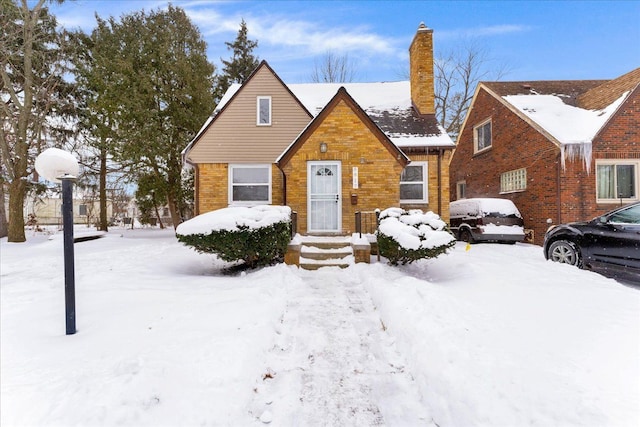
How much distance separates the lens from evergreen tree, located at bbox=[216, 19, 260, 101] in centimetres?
2878

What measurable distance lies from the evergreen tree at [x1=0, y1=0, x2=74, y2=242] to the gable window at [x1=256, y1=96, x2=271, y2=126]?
1072 centimetres

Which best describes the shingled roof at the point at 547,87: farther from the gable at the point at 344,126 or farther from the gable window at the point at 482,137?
the gable at the point at 344,126

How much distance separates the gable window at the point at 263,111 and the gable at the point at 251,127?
0.39 feet

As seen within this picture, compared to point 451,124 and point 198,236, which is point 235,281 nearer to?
point 198,236

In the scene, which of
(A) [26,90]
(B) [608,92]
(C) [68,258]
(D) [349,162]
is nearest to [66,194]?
(C) [68,258]

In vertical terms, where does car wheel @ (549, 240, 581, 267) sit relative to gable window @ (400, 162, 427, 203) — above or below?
below

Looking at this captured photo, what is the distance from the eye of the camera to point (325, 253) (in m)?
8.05

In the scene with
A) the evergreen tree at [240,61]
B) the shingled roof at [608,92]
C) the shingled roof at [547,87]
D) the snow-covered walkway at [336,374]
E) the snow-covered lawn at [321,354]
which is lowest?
the snow-covered walkway at [336,374]

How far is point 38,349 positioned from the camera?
10.7 feet

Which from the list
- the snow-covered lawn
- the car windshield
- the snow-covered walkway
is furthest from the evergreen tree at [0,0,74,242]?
the car windshield

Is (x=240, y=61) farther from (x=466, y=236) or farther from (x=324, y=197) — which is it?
(x=466, y=236)

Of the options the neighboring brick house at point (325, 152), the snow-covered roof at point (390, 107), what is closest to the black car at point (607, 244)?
the neighboring brick house at point (325, 152)

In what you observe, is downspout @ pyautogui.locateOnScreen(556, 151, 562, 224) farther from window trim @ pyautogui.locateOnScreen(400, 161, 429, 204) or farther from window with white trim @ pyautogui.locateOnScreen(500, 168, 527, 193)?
window trim @ pyautogui.locateOnScreen(400, 161, 429, 204)

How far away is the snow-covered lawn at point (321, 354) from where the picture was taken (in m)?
2.55
